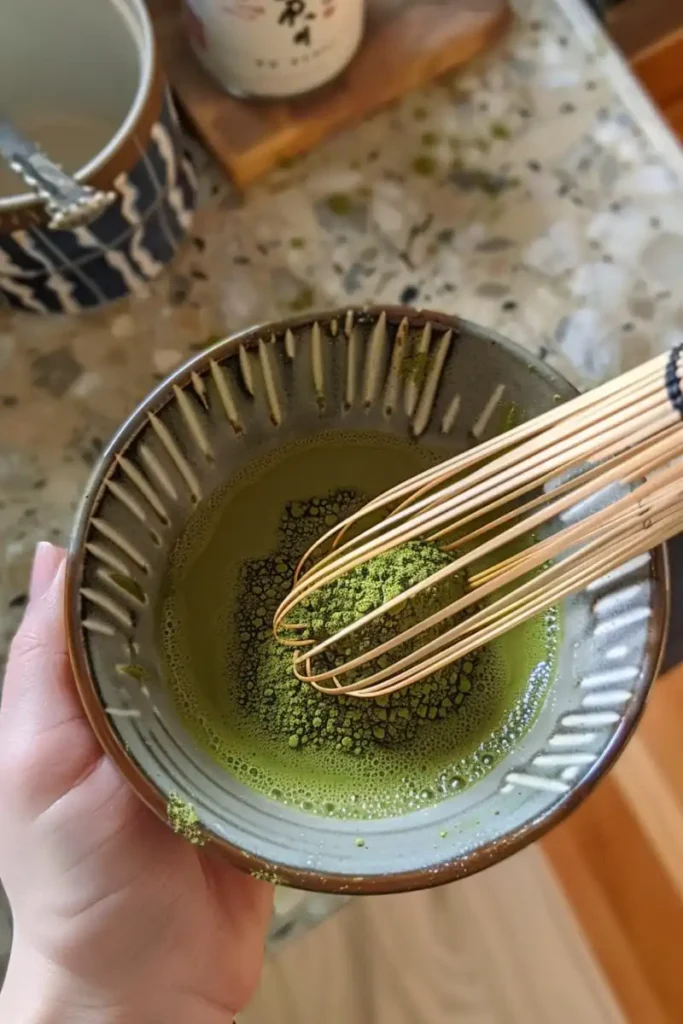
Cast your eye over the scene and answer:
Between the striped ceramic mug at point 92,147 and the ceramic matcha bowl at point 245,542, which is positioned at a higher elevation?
the striped ceramic mug at point 92,147

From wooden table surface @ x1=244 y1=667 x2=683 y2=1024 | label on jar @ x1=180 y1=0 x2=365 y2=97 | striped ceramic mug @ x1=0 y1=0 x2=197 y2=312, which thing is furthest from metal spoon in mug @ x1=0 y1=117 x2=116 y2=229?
wooden table surface @ x1=244 y1=667 x2=683 y2=1024

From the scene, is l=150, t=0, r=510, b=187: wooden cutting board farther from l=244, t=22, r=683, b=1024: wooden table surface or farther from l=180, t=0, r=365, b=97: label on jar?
l=244, t=22, r=683, b=1024: wooden table surface

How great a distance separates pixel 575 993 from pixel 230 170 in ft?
1.77

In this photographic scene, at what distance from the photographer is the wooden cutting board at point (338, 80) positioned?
555mm

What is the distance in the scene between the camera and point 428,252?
55 cm

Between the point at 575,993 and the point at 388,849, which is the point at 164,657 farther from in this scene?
the point at 575,993

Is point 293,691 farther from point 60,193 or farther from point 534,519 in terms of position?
point 60,193

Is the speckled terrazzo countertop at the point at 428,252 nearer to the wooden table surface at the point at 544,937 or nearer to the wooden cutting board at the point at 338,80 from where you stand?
the wooden cutting board at the point at 338,80

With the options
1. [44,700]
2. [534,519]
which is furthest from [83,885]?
[534,519]

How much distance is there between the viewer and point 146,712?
0.39 metres

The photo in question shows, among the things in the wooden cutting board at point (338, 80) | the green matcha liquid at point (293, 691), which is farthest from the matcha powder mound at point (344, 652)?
the wooden cutting board at point (338, 80)

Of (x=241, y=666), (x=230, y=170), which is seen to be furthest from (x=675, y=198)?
(x=241, y=666)

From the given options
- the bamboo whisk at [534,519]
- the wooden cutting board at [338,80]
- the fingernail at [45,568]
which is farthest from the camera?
the wooden cutting board at [338,80]

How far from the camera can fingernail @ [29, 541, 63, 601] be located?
0.45 m
